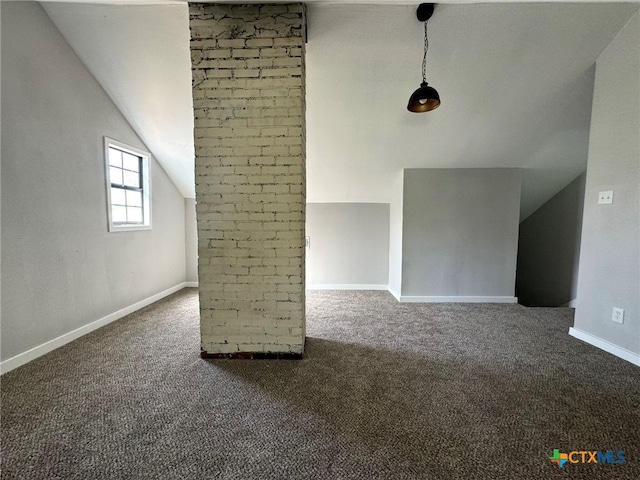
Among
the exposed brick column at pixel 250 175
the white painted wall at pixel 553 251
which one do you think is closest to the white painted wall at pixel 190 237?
the exposed brick column at pixel 250 175

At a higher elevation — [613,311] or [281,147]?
[281,147]

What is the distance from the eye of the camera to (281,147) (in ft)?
7.16

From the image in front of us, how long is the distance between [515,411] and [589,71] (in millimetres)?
3322

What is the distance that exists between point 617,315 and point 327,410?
9.02ft

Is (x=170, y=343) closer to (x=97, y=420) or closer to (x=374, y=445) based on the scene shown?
(x=97, y=420)

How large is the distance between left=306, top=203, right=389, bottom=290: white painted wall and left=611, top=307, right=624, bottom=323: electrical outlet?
110 inches

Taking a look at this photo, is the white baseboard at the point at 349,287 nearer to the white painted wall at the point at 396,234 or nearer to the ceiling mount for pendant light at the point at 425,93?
the white painted wall at the point at 396,234

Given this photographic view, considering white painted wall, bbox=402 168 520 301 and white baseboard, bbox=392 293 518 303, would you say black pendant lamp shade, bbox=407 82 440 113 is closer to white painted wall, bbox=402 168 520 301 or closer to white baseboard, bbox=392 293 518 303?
white painted wall, bbox=402 168 520 301

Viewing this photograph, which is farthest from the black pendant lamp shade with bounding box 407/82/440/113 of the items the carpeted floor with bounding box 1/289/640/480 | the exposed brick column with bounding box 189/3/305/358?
the carpeted floor with bounding box 1/289/640/480

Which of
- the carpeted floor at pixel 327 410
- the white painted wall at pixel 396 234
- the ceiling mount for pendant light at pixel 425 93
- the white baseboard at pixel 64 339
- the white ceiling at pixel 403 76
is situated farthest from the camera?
the white painted wall at pixel 396 234

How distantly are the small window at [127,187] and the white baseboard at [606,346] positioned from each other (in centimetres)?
523

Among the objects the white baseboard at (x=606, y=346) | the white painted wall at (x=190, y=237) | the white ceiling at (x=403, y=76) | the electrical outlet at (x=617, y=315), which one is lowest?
the white baseboard at (x=606, y=346)

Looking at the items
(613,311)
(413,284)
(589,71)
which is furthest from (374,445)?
(589,71)

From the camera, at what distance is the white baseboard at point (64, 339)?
2076 mm
